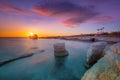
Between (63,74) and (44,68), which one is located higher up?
(63,74)

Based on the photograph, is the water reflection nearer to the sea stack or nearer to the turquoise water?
the turquoise water

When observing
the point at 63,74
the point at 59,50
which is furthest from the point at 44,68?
the point at 59,50

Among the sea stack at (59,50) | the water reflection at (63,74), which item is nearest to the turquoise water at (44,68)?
the water reflection at (63,74)

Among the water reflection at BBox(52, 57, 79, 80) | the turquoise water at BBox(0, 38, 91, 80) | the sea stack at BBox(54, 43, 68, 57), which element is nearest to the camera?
the water reflection at BBox(52, 57, 79, 80)

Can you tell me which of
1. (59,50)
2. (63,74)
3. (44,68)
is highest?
(59,50)

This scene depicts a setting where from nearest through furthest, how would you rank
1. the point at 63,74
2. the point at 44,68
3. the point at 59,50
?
the point at 63,74 → the point at 44,68 → the point at 59,50

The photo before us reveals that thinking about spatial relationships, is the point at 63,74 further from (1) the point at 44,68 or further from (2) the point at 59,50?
(2) the point at 59,50

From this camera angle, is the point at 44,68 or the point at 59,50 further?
the point at 59,50

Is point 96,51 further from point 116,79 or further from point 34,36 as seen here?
point 34,36

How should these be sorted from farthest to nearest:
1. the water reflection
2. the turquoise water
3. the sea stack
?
the sea stack
the turquoise water
the water reflection

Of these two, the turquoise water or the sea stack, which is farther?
the sea stack

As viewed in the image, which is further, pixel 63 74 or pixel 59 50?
pixel 59 50

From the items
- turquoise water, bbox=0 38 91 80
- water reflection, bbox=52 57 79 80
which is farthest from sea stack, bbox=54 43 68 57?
water reflection, bbox=52 57 79 80

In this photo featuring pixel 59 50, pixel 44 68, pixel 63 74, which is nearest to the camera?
pixel 63 74
